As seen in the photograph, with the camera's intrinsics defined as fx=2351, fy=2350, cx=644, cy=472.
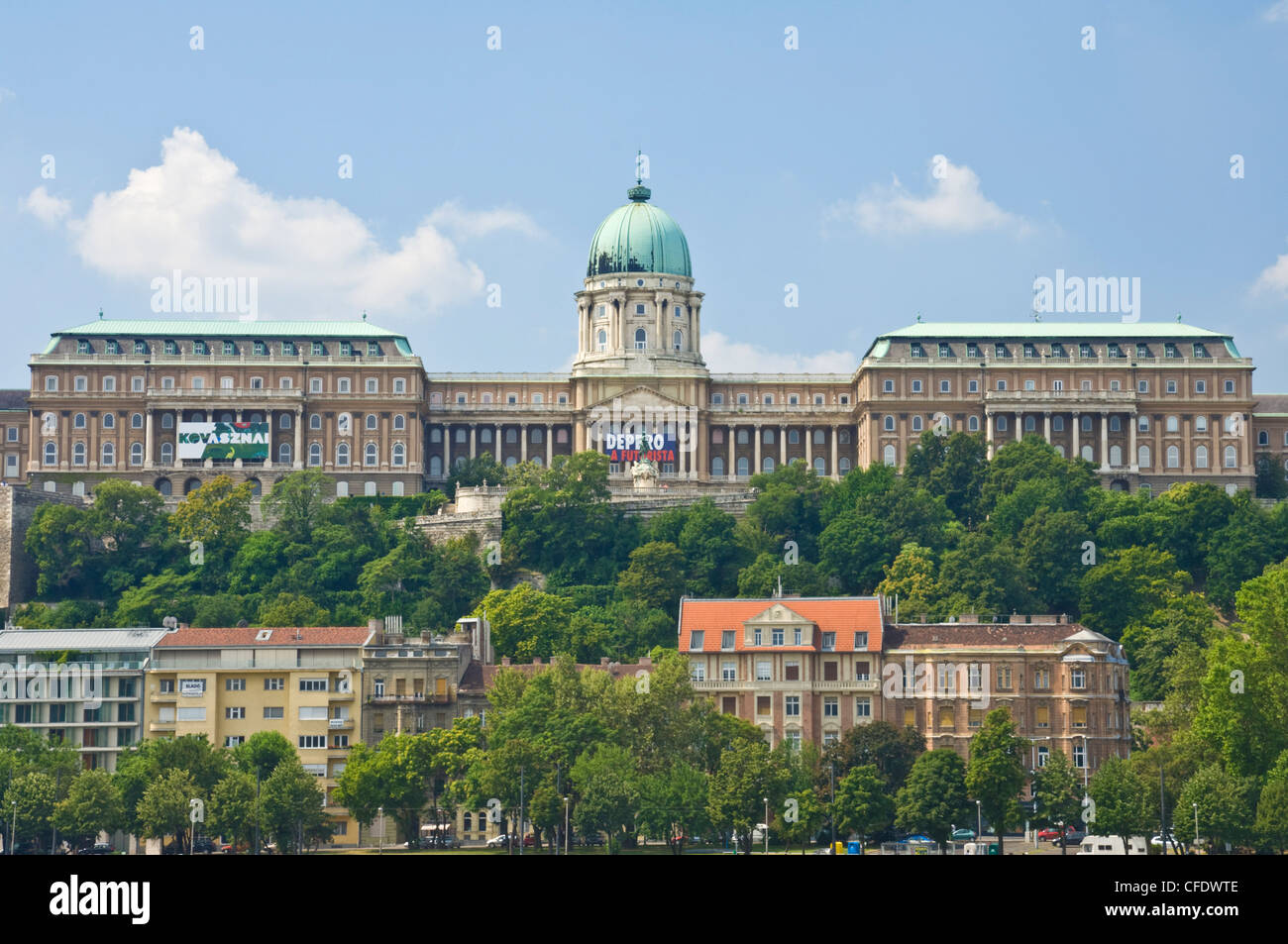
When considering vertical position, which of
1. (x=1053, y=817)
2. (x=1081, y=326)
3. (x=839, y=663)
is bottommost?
(x=1053, y=817)

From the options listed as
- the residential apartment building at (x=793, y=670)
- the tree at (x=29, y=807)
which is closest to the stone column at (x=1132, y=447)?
the residential apartment building at (x=793, y=670)

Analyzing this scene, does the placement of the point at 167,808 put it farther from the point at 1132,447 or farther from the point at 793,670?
the point at 1132,447

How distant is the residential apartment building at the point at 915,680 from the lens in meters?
105

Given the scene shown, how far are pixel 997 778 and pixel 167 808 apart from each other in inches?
1311

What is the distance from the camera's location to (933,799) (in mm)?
92250

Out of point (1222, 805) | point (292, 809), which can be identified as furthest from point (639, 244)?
point (1222, 805)

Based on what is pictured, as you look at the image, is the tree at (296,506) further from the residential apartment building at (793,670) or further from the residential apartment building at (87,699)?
the residential apartment building at (793,670)

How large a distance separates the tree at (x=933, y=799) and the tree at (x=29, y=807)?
34.9m

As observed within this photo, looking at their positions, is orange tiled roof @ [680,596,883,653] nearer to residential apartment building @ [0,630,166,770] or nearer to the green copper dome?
residential apartment building @ [0,630,166,770]
